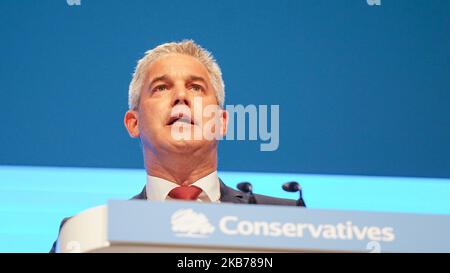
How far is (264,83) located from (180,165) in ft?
2.33

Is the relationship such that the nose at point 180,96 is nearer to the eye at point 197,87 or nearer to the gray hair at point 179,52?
the eye at point 197,87

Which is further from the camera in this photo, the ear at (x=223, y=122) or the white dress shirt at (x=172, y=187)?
the ear at (x=223, y=122)

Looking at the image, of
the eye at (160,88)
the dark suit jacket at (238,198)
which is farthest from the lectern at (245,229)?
the eye at (160,88)

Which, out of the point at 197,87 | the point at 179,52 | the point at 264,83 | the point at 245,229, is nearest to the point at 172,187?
the point at 197,87

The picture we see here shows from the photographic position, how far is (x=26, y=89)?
3.54 meters

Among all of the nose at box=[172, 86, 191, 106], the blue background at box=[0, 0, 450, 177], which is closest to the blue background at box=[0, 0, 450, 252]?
the blue background at box=[0, 0, 450, 177]

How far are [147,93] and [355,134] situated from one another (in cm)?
107

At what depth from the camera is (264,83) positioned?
3492mm

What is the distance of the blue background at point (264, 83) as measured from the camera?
11.2 ft

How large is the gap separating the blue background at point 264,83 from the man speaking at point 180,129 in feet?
0.73

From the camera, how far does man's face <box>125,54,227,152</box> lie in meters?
3.02

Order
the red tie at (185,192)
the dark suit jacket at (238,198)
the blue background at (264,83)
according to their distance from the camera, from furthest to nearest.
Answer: the blue background at (264,83) < the dark suit jacket at (238,198) < the red tie at (185,192)

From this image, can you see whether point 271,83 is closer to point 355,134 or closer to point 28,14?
point 355,134
